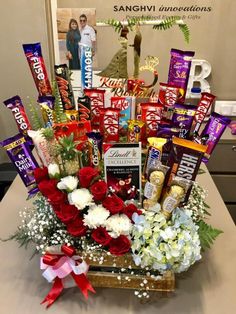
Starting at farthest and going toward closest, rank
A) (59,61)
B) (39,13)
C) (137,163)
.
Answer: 1. (59,61)
2. (39,13)
3. (137,163)

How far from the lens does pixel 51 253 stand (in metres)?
0.92

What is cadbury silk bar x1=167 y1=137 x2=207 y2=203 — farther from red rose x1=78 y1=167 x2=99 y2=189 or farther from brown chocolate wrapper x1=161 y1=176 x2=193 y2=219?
red rose x1=78 y1=167 x2=99 y2=189

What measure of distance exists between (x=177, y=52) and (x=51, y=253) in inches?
29.6

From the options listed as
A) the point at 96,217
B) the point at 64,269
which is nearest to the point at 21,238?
the point at 64,269

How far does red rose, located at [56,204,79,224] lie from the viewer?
87 cm

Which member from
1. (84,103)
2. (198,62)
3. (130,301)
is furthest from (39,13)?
(130,301)

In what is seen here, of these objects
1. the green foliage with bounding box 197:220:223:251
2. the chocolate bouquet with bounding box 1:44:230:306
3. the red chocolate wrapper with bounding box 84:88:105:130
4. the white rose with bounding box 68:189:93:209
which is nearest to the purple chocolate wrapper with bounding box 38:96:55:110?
the chocolate bouquet with bounding box 1:44:230:306

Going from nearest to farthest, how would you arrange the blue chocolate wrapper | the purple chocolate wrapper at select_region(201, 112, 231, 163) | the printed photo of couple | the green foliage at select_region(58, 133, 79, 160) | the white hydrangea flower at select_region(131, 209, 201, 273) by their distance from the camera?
the white hydrangea flower at select_region(131, 209, 201, 273), the green foliage at select_region(58, 133, 79, 160), the purple chocolate wrapper at select_region(201, 112, 231, 163), the blue chocolate wrapper, the printed photo of couple

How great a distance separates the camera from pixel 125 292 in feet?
3.10

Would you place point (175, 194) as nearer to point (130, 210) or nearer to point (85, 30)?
point (130, 210)

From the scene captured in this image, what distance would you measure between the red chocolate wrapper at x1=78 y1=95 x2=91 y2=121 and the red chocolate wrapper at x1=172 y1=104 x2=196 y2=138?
0.28 metres

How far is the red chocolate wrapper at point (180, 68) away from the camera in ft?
3.68

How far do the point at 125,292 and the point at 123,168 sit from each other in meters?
0.35

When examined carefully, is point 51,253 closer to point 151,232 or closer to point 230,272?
point 151,232
